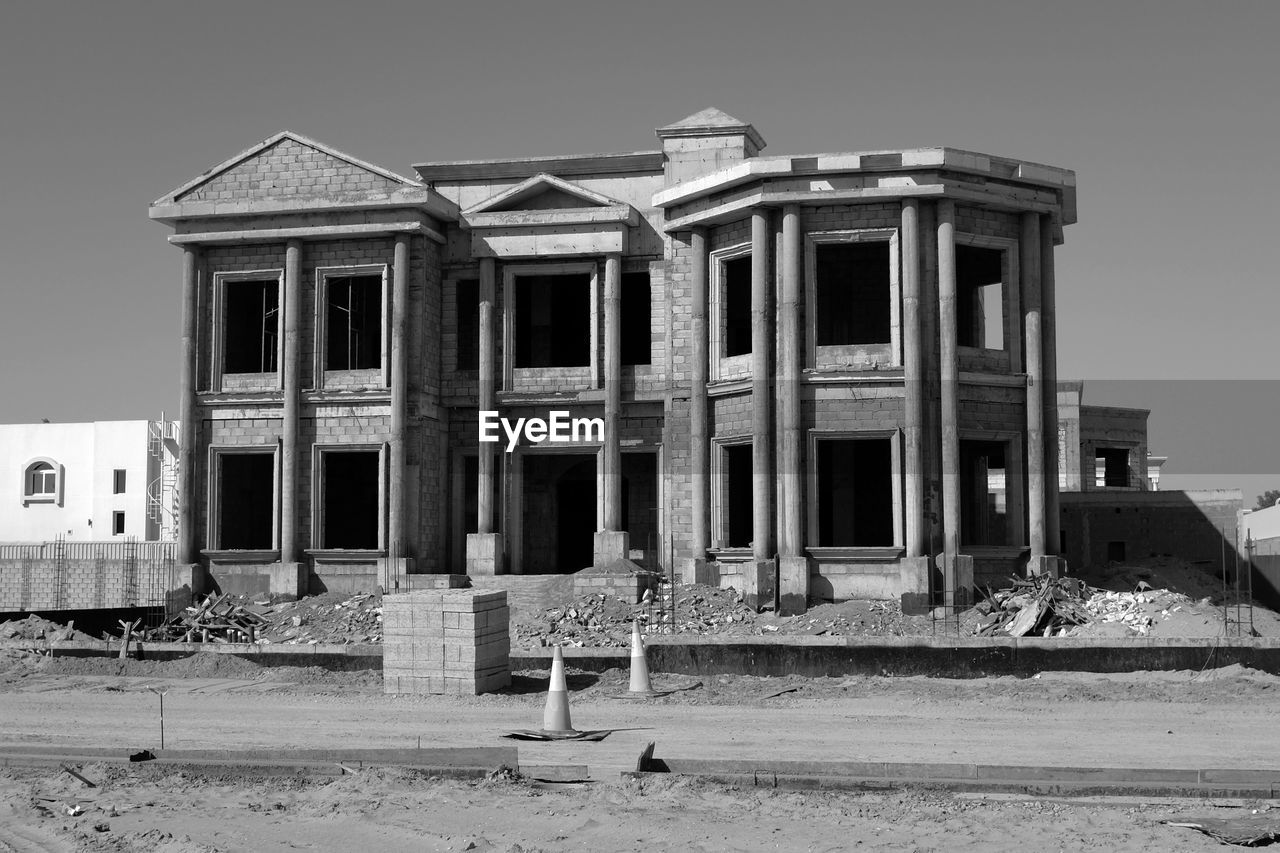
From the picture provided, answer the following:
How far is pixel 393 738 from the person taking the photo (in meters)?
14.3

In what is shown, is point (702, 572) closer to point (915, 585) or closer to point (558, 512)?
point (915, 585)

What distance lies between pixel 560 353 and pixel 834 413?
34.1 feet

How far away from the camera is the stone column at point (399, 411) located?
98.3ft

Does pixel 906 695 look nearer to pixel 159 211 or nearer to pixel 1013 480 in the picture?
pixel 1013 480

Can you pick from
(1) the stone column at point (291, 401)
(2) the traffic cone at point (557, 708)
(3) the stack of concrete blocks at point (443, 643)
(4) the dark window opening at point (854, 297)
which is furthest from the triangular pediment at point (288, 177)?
(2) the traffic cone at point (557, 708)

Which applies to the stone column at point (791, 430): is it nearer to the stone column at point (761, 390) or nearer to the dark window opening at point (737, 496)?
the stone column at point (761, 390)

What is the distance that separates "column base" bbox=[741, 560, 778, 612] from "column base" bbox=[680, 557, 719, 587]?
139cm

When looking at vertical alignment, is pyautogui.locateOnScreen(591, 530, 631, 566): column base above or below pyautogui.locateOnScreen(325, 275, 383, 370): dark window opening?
below

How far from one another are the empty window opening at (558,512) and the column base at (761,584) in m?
7.26

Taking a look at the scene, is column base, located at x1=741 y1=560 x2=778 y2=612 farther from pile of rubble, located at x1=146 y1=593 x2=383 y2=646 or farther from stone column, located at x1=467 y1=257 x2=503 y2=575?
pile of rubble, located at x1=146 y1=593 x2=383 y2=646

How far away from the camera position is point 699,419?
2866 centimetres

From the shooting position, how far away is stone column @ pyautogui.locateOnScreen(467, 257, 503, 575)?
101ft

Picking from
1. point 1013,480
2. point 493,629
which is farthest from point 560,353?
point 493,629

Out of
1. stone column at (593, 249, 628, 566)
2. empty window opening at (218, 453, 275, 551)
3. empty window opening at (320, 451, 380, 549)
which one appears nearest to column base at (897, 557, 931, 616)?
stone column at (593, 249, 628, 566)
